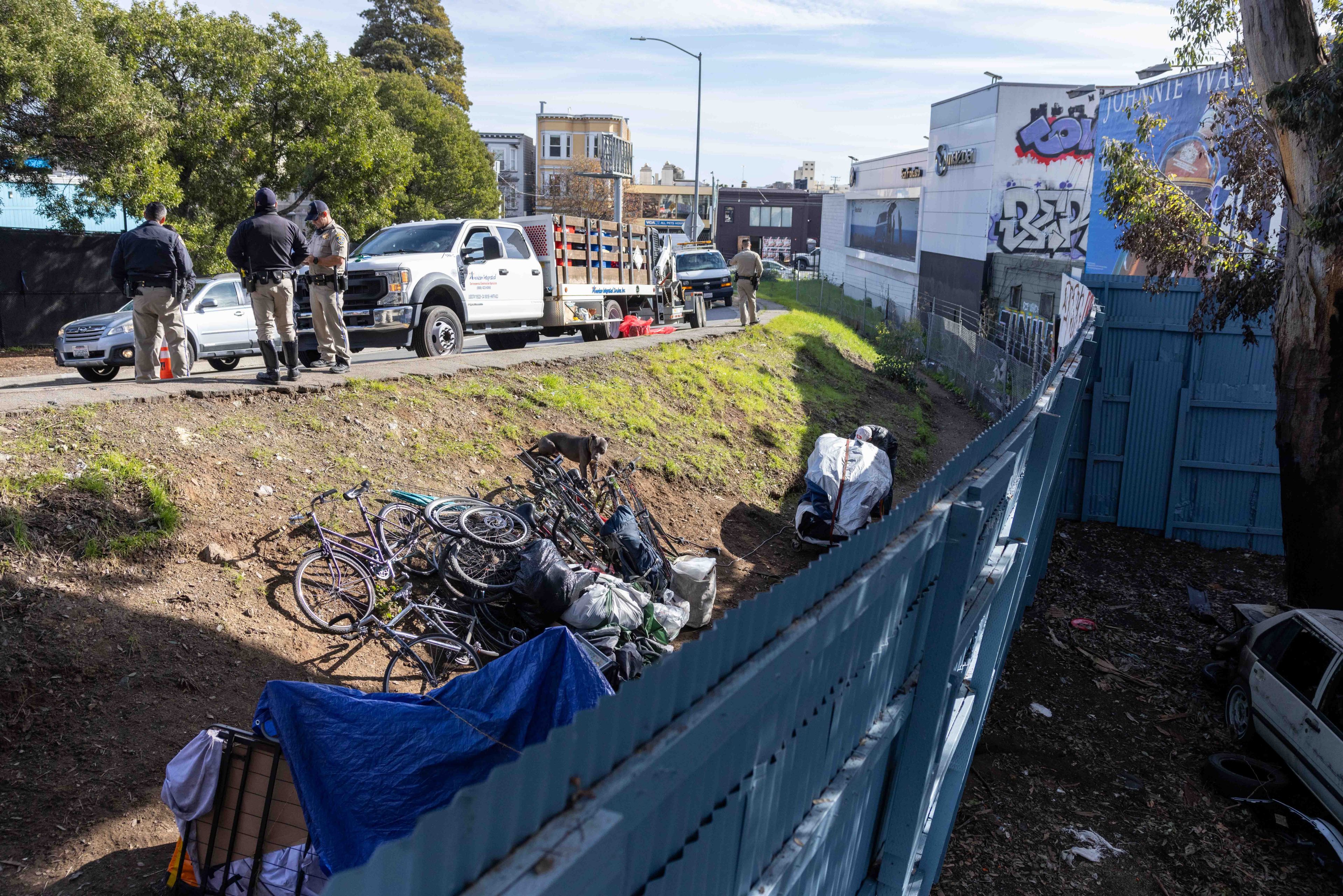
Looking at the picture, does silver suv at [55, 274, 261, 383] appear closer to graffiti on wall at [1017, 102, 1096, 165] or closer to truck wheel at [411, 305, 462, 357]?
truck wheel at [411, 305, 462, 357]

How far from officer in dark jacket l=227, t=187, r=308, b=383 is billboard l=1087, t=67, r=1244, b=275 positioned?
626 inches

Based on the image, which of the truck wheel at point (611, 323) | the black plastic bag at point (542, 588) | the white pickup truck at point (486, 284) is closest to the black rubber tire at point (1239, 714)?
the black plastic bag at point (542, 588)

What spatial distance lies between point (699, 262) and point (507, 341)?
2041 cm

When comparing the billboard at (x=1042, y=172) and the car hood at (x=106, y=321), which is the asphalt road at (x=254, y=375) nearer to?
the car hood at (x=106, y=321)

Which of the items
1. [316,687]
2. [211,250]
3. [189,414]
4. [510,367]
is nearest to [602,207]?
[211,250]

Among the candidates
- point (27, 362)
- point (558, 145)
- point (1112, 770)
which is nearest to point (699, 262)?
point (27, 362)

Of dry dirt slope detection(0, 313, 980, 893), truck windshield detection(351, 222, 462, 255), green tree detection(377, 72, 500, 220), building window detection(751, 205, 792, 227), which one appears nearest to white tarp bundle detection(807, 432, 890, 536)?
dry dirt slope detection(0, 313, 980, 893)

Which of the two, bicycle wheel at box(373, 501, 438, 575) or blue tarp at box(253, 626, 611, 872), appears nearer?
blue tarp at box(253, 626, 611, 872)

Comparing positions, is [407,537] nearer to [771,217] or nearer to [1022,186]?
[1022,186]

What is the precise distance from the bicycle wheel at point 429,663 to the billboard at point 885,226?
36.2 meters

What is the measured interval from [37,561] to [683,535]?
5.99 meters

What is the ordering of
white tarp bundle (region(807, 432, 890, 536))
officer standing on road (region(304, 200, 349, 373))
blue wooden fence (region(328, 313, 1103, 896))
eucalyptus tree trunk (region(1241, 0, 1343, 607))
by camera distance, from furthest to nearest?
1. white tarp bundle (region(807, 432, 890, 536))
2. officer standing on road (region(304, 200, 349, 373))
3. eucalyptus tree trunk (region(1241, 0, 1343, 607))
4. blue wooden fence (region(328, 313, 1103, 896))

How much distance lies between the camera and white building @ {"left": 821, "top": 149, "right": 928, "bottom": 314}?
40.4m

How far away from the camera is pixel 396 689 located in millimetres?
6320
